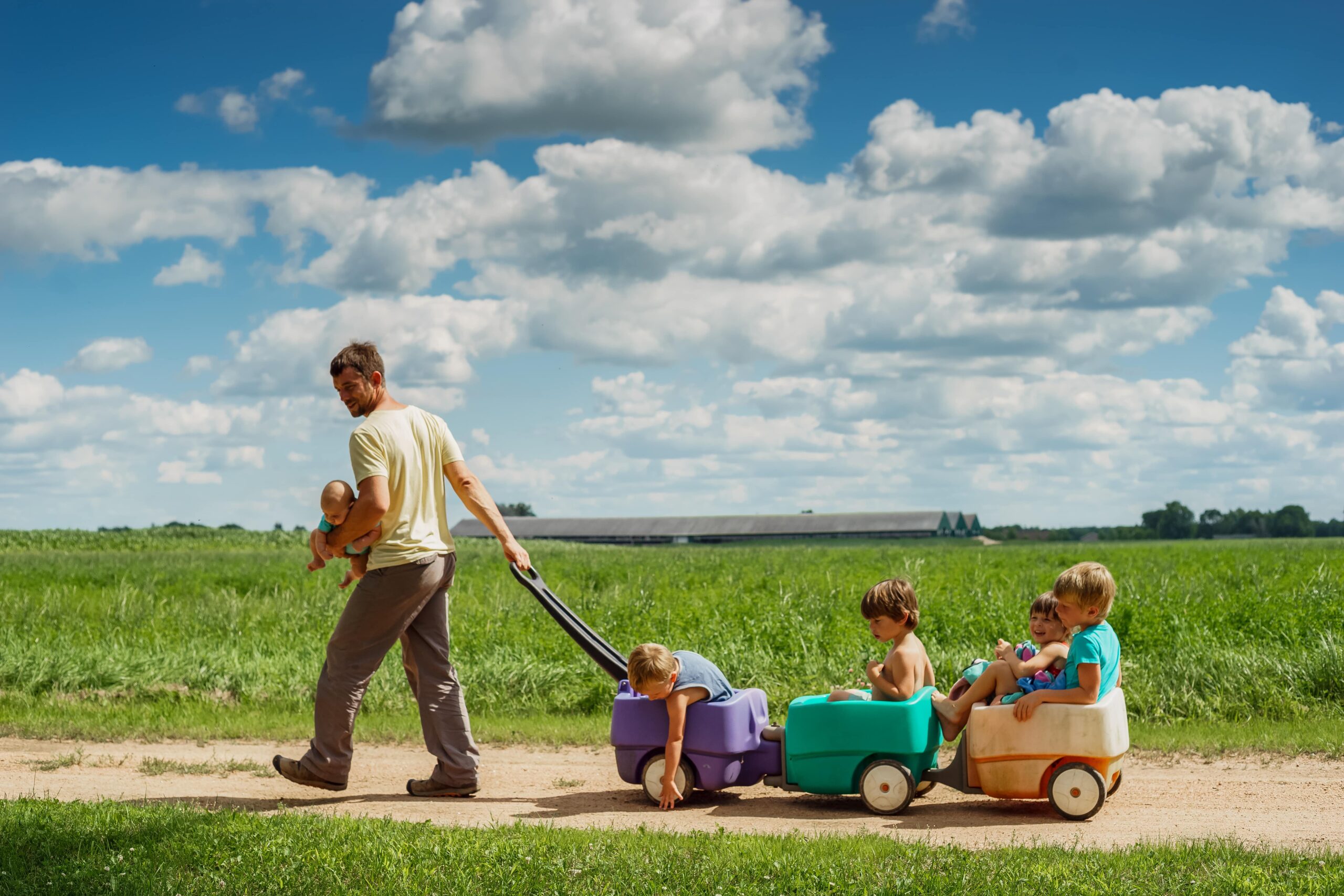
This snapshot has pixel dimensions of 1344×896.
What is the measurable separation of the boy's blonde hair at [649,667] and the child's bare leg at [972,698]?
1.59 m

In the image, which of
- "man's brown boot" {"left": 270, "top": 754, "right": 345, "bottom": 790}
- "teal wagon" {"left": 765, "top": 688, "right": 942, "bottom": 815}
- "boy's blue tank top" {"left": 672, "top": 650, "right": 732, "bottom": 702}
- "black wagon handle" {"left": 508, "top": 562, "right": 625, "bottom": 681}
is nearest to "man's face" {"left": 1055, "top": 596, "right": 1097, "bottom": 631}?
"teal wagon" {"left": 765, "top": 688, "right": 942, "bottom": 815}

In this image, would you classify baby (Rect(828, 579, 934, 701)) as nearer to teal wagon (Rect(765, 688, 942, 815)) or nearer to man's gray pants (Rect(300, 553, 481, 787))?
teal wagon (Rect(765, 688, 942, 815))

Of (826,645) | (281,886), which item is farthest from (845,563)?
(281,886)

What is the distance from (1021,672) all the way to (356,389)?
4194mm

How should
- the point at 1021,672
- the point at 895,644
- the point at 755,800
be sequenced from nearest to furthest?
the point at 1021,672 → the point at 895,644 → the point at 755,800

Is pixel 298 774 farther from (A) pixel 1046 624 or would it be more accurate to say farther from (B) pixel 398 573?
(A) pixel 1046 624

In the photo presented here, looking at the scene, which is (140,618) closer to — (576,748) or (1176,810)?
(576,748)

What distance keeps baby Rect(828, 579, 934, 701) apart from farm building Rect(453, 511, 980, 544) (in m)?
83.9

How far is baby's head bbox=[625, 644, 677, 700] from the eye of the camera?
6.62 meters

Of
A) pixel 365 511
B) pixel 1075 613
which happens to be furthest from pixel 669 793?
pixel 1075 613

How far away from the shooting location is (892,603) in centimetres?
659

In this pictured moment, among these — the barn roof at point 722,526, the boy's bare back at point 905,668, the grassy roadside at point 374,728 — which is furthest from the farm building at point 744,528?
the boy's bare back at point 905,668

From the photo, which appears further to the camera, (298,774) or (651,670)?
(298,774)

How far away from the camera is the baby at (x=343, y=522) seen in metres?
6.59
